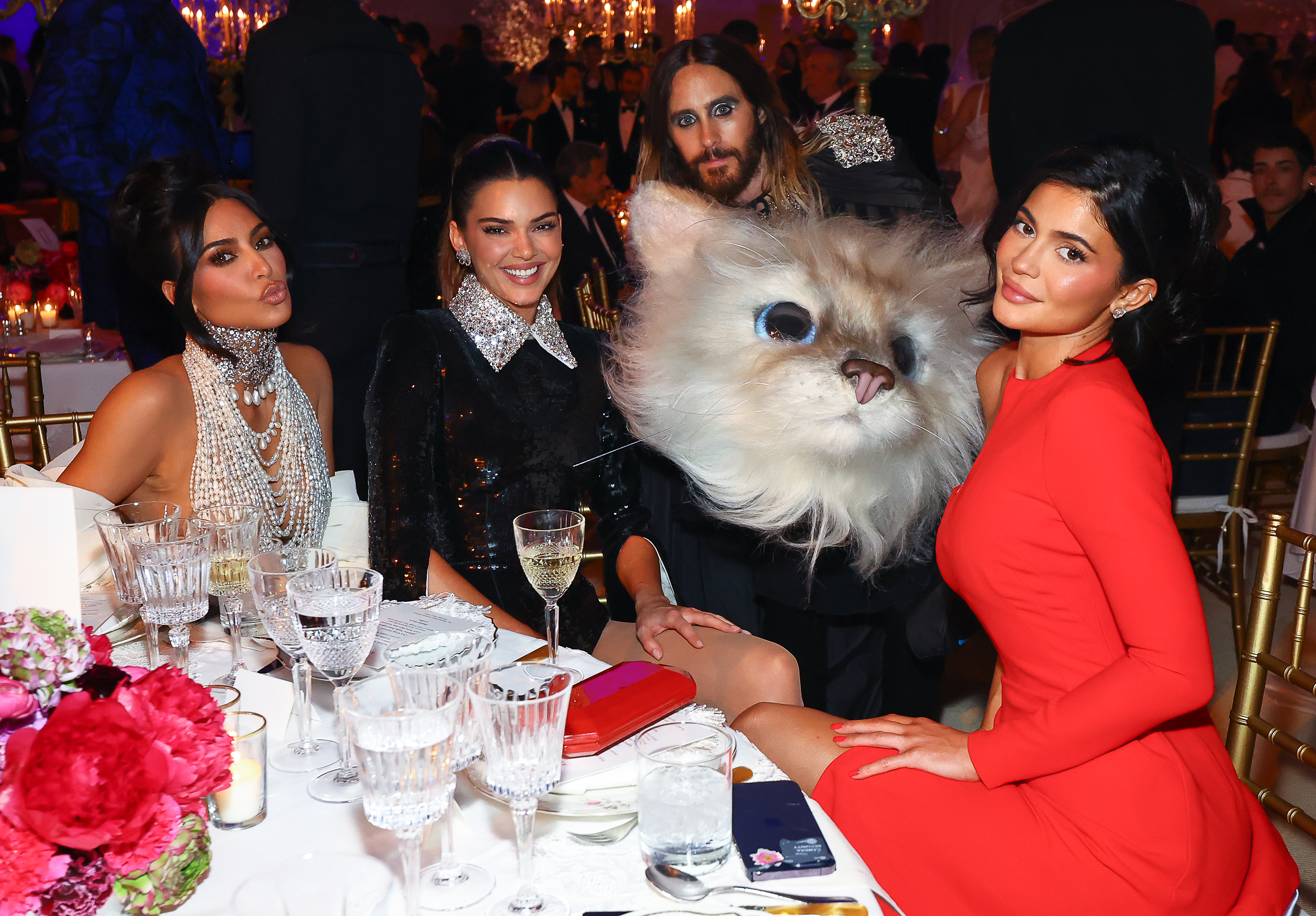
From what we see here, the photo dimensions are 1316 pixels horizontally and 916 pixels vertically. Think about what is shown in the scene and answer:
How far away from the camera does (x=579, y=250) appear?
4.91 m

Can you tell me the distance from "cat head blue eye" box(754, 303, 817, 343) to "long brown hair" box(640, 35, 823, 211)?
517mm

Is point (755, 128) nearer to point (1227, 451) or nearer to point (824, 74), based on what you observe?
point (1227, 451)

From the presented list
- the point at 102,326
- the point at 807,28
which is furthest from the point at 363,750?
the point at 807,28

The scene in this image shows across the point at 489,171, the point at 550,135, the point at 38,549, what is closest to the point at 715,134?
the point at 489,171

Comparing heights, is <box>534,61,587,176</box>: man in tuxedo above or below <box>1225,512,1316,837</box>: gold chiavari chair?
above

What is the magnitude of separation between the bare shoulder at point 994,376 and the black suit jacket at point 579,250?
2.95 m

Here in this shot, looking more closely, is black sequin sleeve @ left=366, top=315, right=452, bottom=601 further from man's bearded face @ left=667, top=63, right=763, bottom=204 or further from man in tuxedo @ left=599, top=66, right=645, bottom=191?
man in tuxedo @ left=599, top=66, right=645, bottom=191

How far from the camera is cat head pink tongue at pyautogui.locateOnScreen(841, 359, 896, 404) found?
1597mm

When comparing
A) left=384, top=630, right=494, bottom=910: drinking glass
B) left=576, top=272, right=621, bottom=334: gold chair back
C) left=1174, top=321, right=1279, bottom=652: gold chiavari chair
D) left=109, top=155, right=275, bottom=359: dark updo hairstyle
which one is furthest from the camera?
left=576, top=272, right=621, bottom=334: gold chair back

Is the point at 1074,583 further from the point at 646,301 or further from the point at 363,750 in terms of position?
the point at 363,750

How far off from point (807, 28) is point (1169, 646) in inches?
380

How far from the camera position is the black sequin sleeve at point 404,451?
77.3 inches

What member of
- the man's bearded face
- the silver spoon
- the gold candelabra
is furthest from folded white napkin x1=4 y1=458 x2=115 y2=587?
the gold candelabra

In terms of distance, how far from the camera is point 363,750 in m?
0.83
